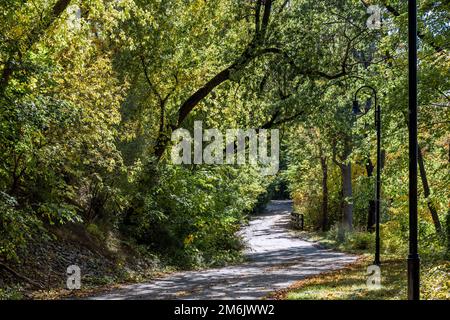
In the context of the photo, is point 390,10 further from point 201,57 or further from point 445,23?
point 201,57

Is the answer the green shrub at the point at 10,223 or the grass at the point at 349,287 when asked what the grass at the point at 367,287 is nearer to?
the grass at the point at 349,287

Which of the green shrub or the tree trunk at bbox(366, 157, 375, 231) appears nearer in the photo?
the green shrub

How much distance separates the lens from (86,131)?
14.7 meters

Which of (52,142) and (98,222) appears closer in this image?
(52,142)

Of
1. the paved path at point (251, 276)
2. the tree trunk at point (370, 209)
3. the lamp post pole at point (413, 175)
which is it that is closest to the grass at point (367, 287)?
A: the paved path at point (251, 276)

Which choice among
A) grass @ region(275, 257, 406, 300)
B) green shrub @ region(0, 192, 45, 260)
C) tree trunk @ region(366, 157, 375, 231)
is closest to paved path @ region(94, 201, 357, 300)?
→ grass @ region(275, 257, 406, 300)

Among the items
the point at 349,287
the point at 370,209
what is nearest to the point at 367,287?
the point at 349,287

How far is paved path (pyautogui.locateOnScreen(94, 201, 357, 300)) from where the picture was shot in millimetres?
13805

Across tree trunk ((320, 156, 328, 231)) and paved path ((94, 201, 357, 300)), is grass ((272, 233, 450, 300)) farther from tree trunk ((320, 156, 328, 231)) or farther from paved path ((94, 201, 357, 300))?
tree trunk ((320, 156, 328, 231))

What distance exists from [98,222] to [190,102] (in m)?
6.23

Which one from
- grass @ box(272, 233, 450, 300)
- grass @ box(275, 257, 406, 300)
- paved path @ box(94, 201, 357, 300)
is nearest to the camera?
grass @ box(272, 233, 450, 300)

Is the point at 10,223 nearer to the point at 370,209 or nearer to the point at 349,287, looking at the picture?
the point at 349,287

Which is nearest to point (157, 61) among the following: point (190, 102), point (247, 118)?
point (190, 102)

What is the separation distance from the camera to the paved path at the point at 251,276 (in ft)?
45.3
